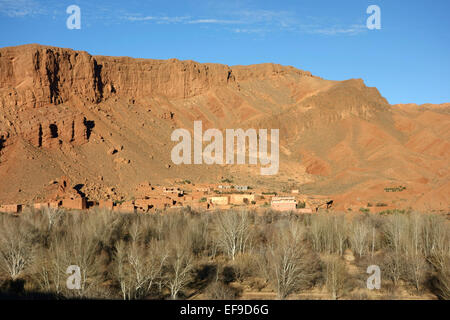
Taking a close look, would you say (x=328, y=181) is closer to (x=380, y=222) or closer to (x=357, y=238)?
(x=380, y=222)

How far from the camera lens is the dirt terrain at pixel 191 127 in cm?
5041

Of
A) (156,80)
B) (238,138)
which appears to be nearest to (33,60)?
(156,80)

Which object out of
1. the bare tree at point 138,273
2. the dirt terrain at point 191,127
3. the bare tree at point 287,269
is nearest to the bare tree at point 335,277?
the bare tree at point 287,269

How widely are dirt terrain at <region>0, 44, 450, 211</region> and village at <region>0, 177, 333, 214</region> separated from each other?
7.43 ft

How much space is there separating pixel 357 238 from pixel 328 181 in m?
31.5

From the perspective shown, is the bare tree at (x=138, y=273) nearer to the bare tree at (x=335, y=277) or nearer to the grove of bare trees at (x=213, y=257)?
the grove of bare trees at (x=213, y=257)

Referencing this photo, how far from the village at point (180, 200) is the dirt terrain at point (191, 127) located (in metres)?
2.26

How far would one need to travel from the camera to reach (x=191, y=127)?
72875mm

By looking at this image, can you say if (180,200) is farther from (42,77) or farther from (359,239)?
(42,77)

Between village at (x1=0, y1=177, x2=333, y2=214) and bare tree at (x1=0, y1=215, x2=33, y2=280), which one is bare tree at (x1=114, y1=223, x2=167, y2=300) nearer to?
bare tree at (x1=0, y1=215, x2=33, y2=280)

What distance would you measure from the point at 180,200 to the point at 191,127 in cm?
2864

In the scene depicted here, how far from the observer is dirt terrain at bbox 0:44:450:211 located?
50406 millimetres

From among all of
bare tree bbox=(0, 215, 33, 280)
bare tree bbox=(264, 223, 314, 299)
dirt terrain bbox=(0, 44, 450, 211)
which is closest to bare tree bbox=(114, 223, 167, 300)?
bare tree bbox=(0, 215, 33, 280)

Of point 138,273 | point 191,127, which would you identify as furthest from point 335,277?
point 191,127
